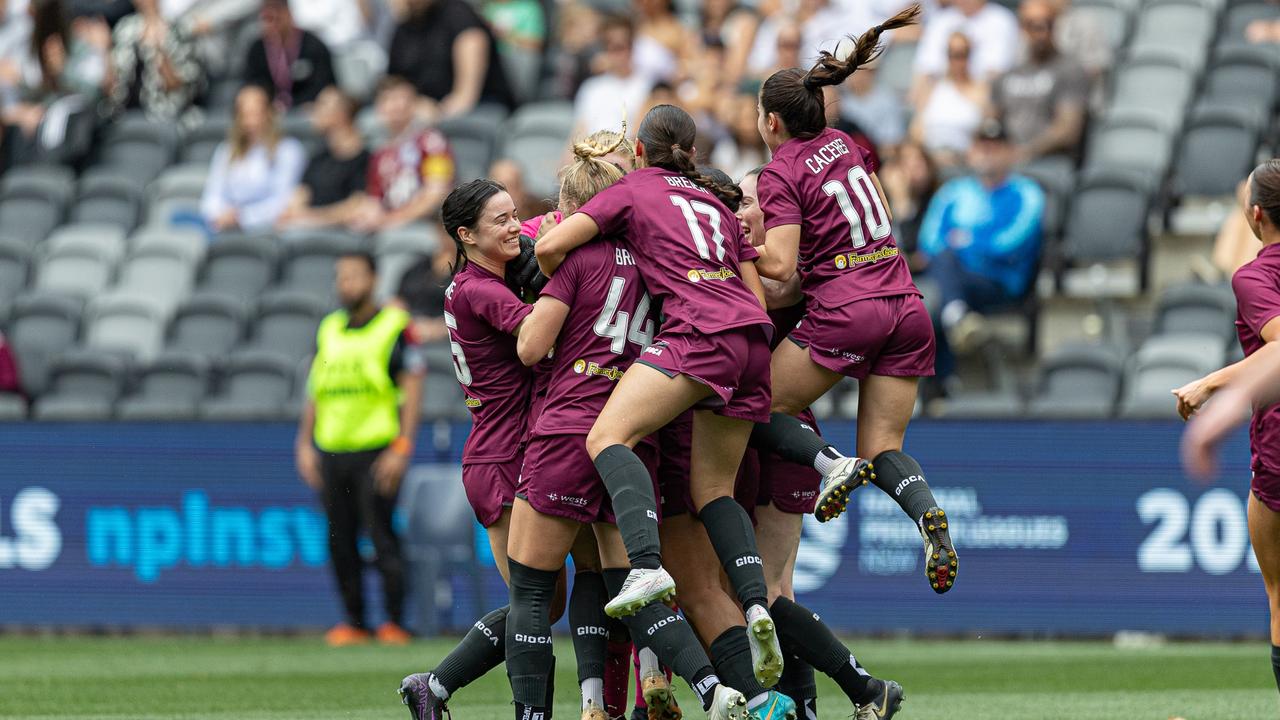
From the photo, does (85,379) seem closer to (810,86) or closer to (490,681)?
(490,681)

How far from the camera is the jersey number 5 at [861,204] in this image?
22.9 ft

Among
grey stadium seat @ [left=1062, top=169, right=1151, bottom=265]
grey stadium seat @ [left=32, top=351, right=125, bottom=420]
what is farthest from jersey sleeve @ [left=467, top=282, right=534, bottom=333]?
grey stadium seat @ [left=32, top=351, right=125, bottom=420]

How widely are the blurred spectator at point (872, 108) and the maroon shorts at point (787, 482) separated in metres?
6.82

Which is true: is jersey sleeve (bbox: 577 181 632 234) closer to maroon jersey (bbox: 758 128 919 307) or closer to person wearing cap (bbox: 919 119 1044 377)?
maroon jersey (bbox: 758 128 919 307)

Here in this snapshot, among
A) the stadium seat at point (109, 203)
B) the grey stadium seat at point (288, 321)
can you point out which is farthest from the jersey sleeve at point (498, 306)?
the stadium seat at point (109, 203)

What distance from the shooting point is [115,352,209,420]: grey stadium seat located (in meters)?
13.5

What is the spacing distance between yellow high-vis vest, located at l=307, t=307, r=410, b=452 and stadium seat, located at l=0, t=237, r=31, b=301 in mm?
4429

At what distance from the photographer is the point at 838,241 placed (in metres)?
7.02

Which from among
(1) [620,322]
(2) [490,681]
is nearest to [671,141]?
(1) [620,322]

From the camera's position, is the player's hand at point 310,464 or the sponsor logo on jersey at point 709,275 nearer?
the sponsor logo on jersey at point 709,275

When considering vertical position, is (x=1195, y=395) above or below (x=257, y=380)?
below

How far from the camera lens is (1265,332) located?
6457 mm

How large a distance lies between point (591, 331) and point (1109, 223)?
6.95 meters

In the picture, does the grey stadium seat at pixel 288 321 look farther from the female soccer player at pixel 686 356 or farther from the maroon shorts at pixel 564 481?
the maroon shorts at pixel 564 481
